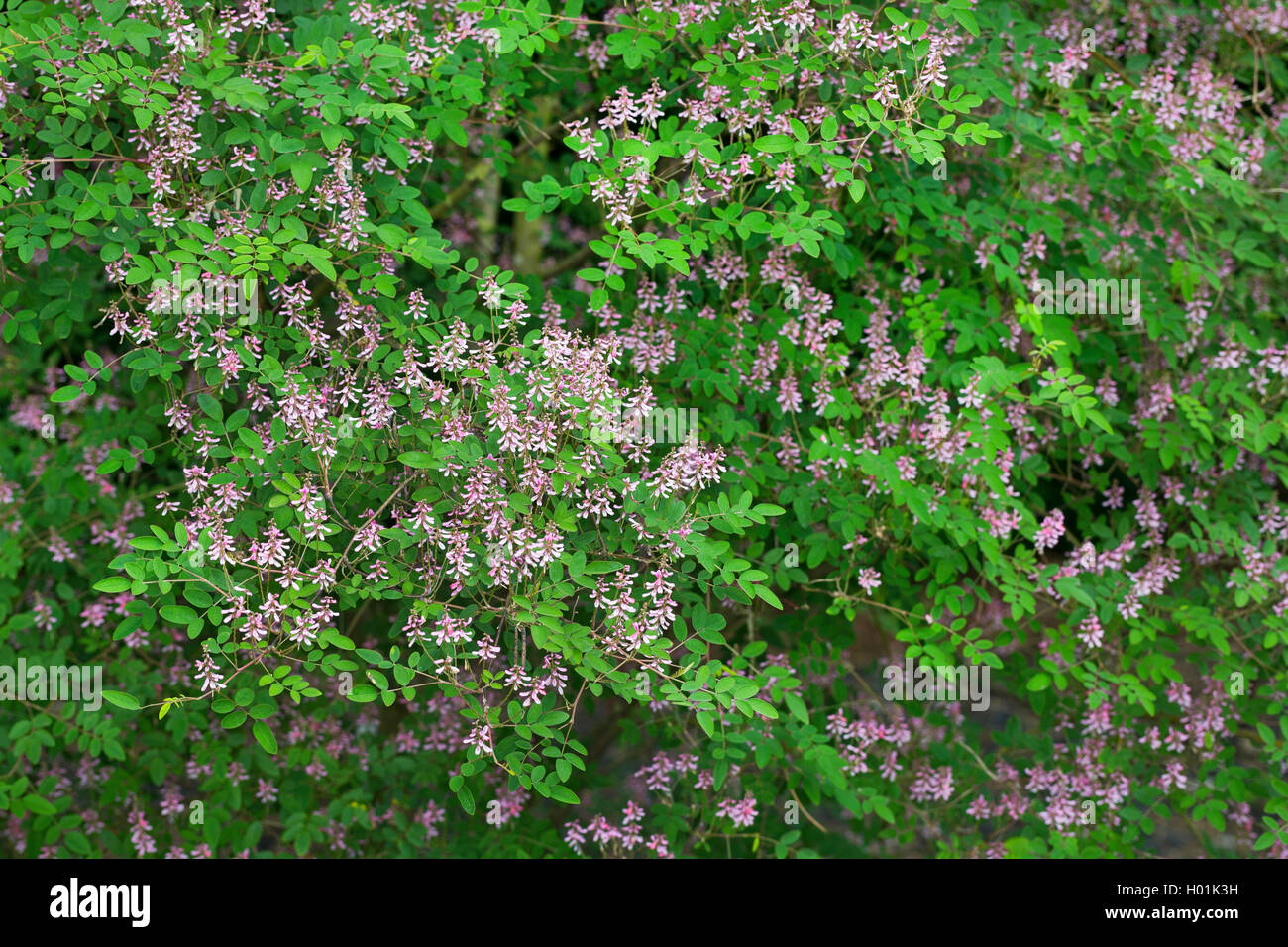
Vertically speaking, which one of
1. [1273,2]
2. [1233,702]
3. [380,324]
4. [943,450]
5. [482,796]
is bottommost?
[482,796]

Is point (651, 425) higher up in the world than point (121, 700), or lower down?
higher up

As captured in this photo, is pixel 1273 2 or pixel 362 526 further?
pixel 1273 2

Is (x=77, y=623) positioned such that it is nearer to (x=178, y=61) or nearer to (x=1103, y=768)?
(x=178, y=61)

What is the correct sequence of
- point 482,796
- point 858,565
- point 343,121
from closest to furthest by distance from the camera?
point 343,121 → point 858,565 → point 482,796

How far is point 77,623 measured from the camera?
13.5 feet

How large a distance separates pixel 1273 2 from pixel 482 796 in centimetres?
388

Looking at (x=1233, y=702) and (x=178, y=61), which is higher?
(x=178, y=61)

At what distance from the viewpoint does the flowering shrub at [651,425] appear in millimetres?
2844

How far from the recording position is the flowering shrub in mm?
2844

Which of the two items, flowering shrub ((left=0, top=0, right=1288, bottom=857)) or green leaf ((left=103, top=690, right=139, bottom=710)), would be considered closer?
green leaf ((left=103, top=690, right=139, bottom=710))

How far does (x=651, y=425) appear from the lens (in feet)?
10.6

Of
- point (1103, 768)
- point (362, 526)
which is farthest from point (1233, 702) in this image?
point (362, 526)

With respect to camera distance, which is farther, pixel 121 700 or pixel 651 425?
pixel 651 425

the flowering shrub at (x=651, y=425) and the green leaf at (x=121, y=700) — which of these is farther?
the flowering shrub at (x=651, y=425)
